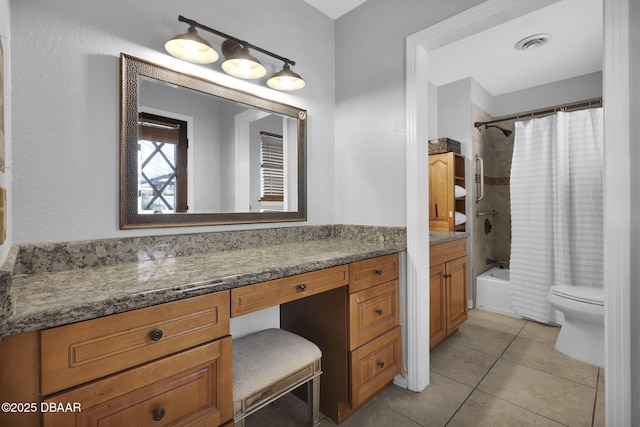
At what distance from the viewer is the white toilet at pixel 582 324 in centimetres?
209

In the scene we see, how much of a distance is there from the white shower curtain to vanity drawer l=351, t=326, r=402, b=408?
196 centimetres

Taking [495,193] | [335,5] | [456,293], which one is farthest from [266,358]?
[495,193]

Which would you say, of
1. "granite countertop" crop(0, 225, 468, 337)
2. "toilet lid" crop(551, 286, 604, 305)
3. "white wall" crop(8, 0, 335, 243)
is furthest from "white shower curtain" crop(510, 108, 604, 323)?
"white wall" crop(8, 0, 335, 243)

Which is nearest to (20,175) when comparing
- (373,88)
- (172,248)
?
(172,248)

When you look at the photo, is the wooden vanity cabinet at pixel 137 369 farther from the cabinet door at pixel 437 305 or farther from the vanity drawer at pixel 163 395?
the cabinet door at pixel 437 305

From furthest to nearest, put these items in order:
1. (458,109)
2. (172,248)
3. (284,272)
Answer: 1. (458,109)
2. (172,248)
3. (284,272)

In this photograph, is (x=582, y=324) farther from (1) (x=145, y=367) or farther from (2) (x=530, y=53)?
(1) (x=145, y=367)

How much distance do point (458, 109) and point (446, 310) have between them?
2353 millimetres

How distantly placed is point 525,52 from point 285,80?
2.51 meters

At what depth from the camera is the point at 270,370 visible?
1.21m

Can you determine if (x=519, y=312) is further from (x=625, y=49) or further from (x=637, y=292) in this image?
(x=625, y=49)

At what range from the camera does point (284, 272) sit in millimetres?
1167

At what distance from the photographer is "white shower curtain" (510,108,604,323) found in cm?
261

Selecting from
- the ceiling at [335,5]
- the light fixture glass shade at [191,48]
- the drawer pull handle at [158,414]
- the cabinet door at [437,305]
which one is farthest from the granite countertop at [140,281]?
the ceiling at [335,5]
